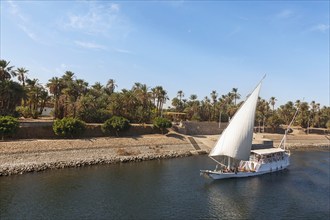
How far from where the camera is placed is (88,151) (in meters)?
59.3

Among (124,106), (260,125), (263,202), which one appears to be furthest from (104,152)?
(260,125)

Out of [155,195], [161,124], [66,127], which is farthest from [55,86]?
[155,195]

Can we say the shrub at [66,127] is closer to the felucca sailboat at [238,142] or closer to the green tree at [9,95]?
the green tree at [9,95]

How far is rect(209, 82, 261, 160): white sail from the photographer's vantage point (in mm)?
49344

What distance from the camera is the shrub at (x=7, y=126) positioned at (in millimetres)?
53772

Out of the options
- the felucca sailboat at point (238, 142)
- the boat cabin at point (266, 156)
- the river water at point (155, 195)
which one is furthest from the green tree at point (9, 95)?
the boat cabin at point (266, 156)

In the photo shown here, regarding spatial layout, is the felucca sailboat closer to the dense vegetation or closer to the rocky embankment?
the rocky embankment

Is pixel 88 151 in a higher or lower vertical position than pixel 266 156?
lower

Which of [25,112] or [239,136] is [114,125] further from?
[239,136]

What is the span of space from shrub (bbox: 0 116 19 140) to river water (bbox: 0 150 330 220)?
45.6 feet

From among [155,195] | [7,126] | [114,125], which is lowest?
[155,195]

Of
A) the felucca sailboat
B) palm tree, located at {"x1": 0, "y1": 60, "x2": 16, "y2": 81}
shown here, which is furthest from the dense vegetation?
the felucca sailboat

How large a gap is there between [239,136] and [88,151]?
101 ft

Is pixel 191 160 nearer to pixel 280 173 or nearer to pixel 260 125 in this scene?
pixel 280 173
